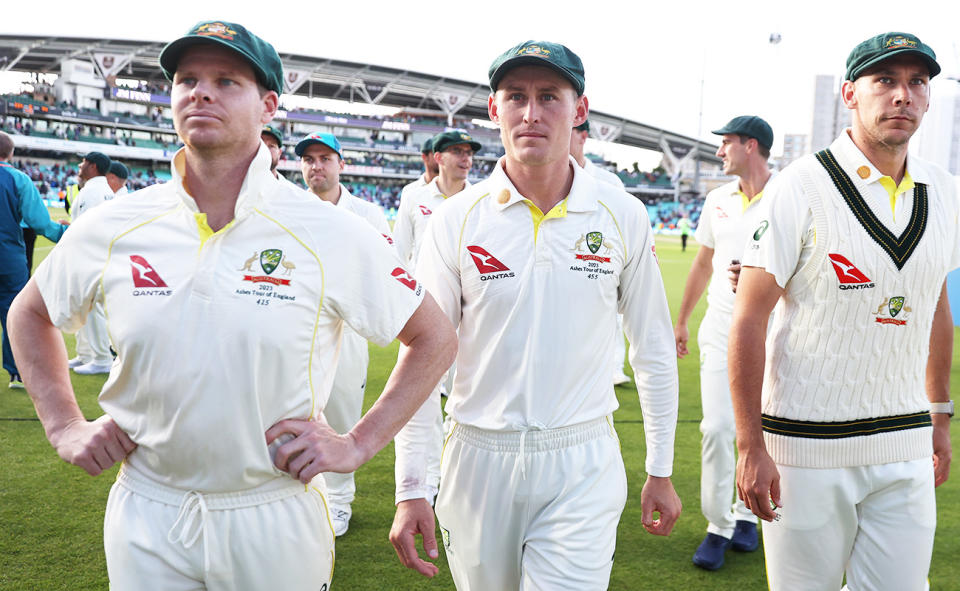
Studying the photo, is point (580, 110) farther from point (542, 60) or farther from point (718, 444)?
point (718, 444)

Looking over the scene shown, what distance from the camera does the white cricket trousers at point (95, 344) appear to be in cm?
840

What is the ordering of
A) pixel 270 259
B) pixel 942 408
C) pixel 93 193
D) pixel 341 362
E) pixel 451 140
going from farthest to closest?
pixel 93 193, pixel 451 140, pixel 341 362, pixel 942 408, pixel 270 259

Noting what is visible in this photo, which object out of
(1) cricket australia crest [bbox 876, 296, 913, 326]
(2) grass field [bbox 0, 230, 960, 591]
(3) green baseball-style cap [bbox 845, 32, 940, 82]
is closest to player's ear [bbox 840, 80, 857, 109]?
(3) green baseball-style cap [bbox 845, 32, 940, 82]

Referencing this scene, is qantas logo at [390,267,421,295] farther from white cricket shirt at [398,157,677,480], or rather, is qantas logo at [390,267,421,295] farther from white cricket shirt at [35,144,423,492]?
white cricket shirt at [398,157,677,480]

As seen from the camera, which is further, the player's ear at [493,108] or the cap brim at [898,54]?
the player's ear at [493,108]

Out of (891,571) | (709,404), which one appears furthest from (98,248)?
(709,404)

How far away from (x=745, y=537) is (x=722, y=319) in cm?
125

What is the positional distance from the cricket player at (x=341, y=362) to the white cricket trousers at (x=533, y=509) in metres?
1.76

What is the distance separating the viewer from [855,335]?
8.59 ft

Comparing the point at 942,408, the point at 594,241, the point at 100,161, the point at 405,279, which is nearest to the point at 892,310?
the point at 942,408

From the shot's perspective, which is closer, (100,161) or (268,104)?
(268,104)

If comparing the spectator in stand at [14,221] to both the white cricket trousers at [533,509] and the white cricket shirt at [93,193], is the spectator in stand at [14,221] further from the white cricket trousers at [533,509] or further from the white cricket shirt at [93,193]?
the white cricket trousers at [533,509]

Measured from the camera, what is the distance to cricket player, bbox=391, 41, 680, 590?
248 cm

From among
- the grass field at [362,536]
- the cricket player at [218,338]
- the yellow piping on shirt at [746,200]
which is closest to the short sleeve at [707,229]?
the yellow piping on shirt at [746,200]
